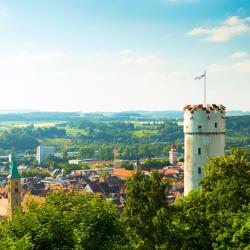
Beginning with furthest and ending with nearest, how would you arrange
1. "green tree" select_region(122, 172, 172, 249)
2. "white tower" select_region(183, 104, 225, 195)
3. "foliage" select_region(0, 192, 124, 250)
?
1. "white tower" select_region(183, 104, 225, 195)
2. "green tree" select_region(122, 172, 172, 249)
3. "foliage" select_region(0, 192, 124, 250)

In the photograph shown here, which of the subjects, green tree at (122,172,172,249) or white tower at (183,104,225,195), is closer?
green tree at (122,172,172,249)

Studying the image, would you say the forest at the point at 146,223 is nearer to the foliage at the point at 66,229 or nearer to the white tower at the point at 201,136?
the foliage at the point at 66,229

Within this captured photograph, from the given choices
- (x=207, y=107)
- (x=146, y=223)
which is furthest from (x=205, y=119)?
(x=146, y=223)

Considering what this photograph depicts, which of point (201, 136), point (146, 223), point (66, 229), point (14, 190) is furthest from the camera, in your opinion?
point (14, 190)

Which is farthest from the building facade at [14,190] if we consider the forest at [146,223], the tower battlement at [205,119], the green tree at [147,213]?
the green tree at [147,213]

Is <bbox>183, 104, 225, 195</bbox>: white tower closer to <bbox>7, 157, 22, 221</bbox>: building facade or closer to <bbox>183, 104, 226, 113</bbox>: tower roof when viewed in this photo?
<bbox>183, 104, 226, 113</bbox>: tower roof

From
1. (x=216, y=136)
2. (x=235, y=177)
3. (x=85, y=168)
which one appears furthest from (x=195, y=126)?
(x=85, y=168)

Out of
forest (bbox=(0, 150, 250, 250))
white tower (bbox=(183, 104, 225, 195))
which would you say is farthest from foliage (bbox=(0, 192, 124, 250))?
white tower (bbox=(183, 104, 225, 195))

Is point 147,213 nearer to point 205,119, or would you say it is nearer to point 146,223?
point 146,223
